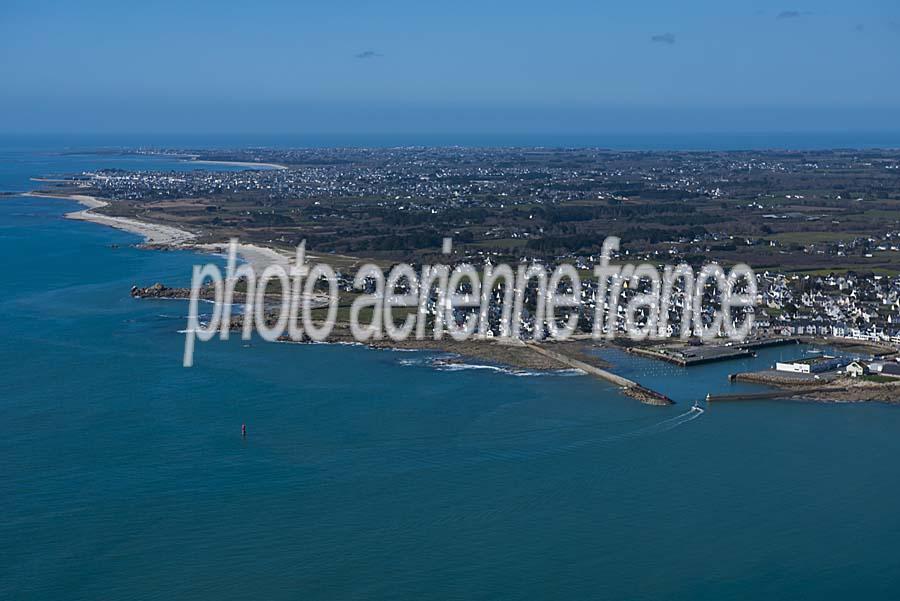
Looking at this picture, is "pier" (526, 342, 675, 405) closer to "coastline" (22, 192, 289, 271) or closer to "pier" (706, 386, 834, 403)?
"pier" (706, 386, 834, 403)

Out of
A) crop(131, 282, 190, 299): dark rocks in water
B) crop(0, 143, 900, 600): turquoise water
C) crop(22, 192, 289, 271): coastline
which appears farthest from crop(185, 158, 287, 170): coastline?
crop(0, 143, 900, 600): turquoise water

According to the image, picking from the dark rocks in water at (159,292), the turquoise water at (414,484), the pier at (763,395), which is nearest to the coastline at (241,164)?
the dark rocks in water at (159,292)

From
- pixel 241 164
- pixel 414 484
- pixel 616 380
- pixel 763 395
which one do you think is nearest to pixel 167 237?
pixel 616 380

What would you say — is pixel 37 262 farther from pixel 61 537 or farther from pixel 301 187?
pixel 301 187

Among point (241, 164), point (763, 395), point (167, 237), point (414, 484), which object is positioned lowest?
point (414, 484)

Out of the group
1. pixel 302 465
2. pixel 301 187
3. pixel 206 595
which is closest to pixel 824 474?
pixel 302 465

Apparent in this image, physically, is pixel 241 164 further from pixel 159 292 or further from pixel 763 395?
pixel 763 395

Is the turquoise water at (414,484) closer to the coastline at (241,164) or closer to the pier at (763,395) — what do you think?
the pier at (763,395)

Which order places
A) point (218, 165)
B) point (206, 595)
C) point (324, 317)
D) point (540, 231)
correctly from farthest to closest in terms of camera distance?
point (218, 165), point (540, 231), point (324, 317), point (206, 595)

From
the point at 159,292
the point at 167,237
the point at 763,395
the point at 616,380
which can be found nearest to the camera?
the point at 763,395
